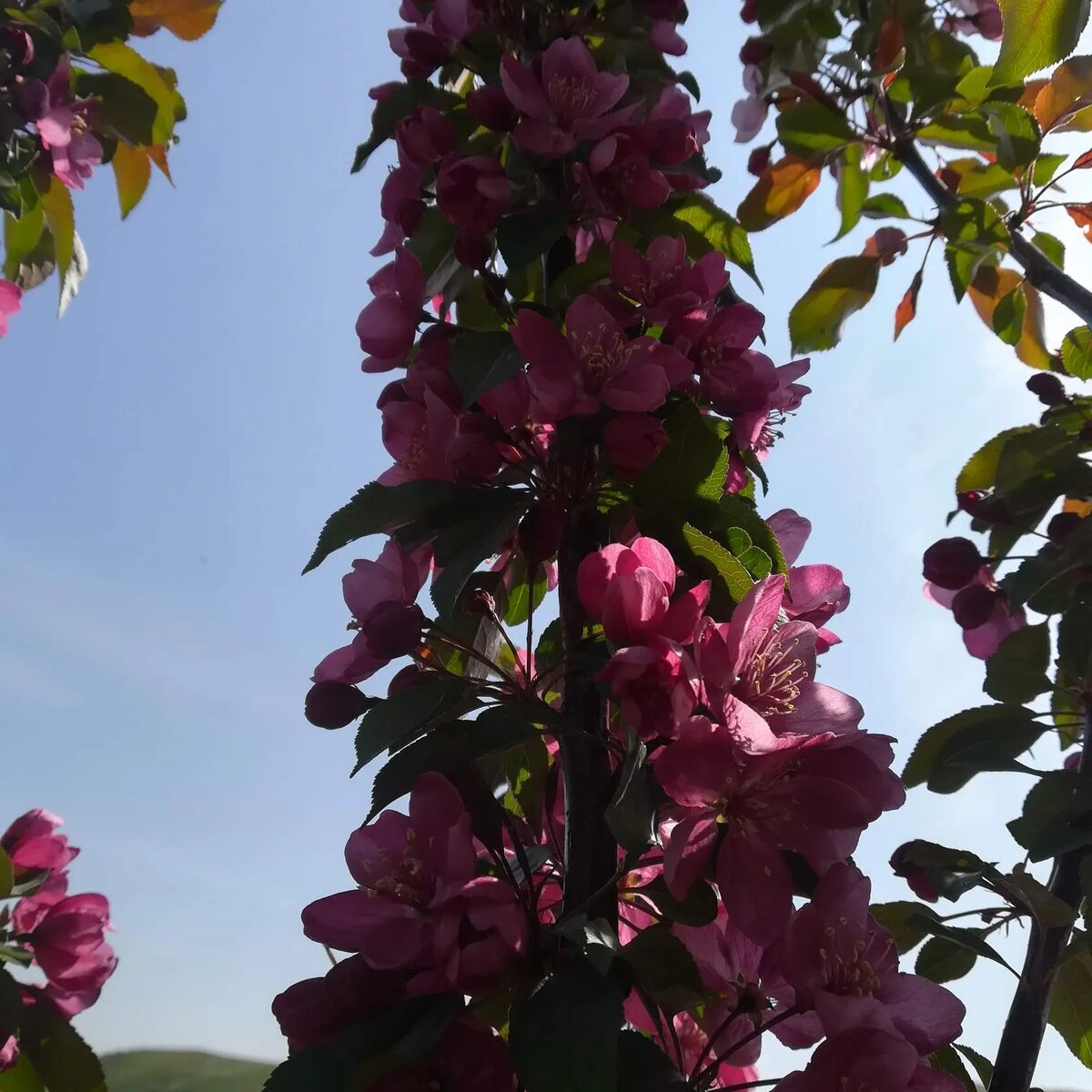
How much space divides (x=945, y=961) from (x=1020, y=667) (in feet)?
1.55

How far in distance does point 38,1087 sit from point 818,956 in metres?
1.23

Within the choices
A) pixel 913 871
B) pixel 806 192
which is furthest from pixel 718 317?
pixel 806 192

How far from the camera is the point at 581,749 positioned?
2.78 feet

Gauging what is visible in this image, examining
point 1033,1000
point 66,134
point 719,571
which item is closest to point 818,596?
point 719,571

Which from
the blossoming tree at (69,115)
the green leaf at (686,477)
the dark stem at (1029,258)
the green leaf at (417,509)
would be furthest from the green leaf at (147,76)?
the green leaf at (686,477)

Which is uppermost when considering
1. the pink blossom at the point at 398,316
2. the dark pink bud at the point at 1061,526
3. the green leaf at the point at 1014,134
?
the green leaf at the point at 1014,134

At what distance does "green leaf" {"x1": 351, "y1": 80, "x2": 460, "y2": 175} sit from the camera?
119 cm

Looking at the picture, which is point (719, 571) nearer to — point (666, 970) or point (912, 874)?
point (666, 970)

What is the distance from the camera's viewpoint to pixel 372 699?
2.90 ft

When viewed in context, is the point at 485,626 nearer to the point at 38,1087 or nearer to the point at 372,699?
the point at 372,699

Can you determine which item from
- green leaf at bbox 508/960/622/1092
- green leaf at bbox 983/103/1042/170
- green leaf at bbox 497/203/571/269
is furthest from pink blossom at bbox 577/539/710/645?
green leaf at bbox 983/103/1042/170

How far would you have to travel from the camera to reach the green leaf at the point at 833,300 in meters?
2.01

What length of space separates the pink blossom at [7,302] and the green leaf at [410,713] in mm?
1453

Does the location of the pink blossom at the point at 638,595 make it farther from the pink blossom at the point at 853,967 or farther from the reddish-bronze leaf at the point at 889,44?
the reddish-bronze leaf at the point at 889,44
